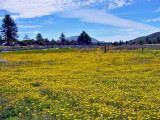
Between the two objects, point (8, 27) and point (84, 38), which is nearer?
point (8, 27)

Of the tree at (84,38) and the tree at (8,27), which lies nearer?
the tree at (8,27)

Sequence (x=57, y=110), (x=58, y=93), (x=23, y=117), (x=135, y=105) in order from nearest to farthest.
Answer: (x=23, y=117)
(x=57, y=110)
(x=135, y=105)
(x=58, y=93)

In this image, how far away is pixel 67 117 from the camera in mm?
5711

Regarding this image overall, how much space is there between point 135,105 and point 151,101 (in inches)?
38.5

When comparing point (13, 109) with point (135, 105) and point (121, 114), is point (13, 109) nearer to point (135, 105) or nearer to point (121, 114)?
point (121, 114)

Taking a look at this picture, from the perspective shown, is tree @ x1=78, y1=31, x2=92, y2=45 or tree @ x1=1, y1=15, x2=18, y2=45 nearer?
tree @ x1=1, y1=15, x2=18, y2=45

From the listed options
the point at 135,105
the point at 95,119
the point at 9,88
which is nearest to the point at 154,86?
the point at 135,105

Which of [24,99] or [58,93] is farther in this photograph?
[58,93]

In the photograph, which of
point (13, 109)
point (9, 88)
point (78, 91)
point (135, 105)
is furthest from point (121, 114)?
point (9, 88)

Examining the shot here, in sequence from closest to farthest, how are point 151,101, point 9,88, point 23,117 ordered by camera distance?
point 23,117 < point 151,101 < point 9,88

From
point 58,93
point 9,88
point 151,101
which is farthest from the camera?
point 9,88

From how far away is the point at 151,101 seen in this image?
729 cm

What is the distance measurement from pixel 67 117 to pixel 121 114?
2035mm

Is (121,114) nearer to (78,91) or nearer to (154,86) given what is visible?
(78,91)
